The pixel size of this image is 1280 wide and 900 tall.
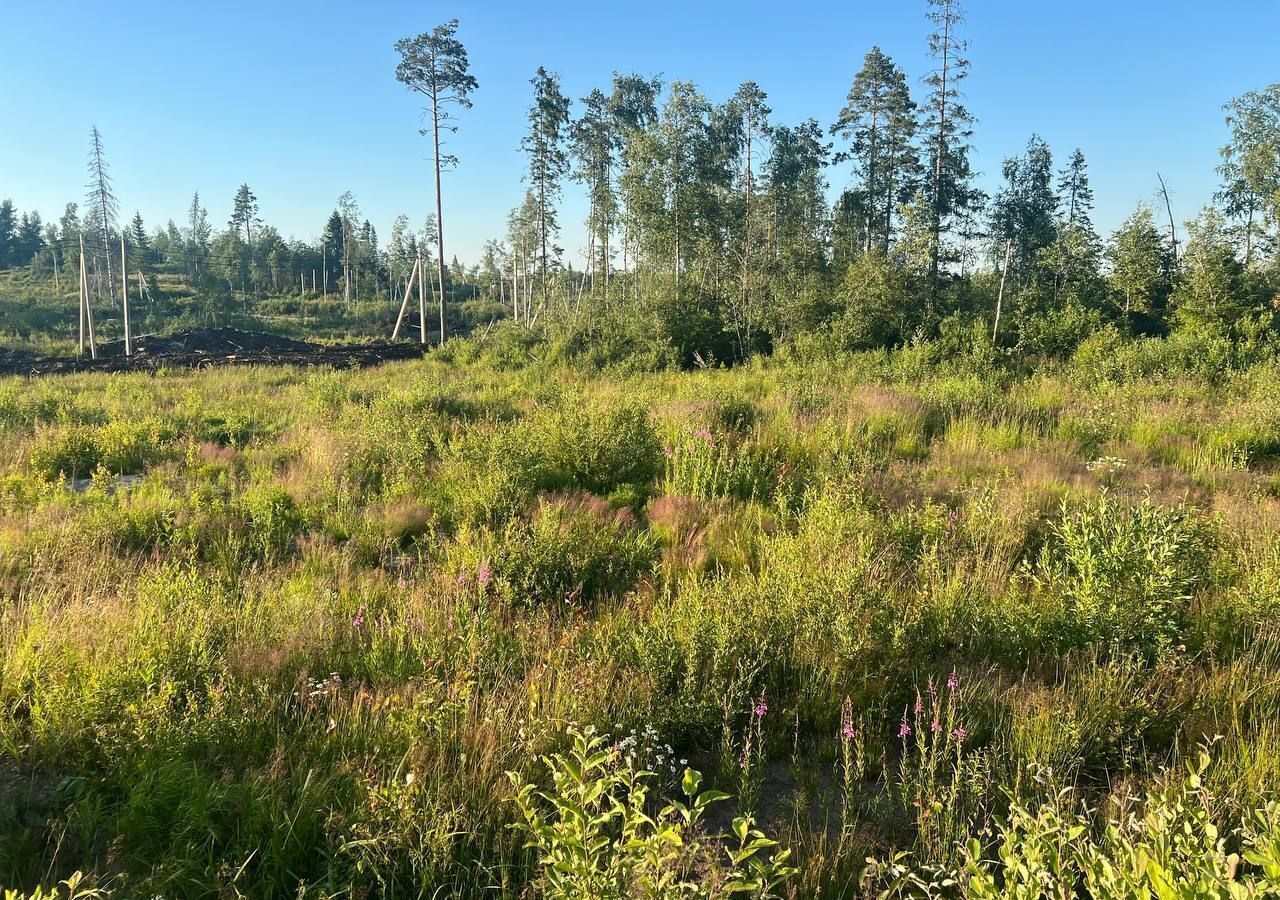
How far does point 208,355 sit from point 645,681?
28.8 m

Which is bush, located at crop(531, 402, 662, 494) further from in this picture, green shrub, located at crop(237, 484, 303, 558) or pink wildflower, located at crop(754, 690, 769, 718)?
pink wildflower, located at crop(754, 690, 769, 718)

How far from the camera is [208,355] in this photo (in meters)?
25.8

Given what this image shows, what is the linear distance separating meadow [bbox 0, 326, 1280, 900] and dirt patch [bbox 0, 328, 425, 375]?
18.5 m

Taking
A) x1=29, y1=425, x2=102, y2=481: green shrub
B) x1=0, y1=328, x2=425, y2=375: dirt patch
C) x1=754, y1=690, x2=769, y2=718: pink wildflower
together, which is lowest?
x1=754, y1=690, x2=769, y2=718: pink wildflower

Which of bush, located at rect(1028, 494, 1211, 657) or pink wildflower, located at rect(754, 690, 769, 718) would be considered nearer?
pink wildflower, located at rect(754, 690, 769, 718)

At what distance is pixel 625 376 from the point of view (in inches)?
718

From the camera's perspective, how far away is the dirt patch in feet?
76.4

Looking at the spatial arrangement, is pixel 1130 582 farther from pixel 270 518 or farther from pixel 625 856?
pixel 270 518

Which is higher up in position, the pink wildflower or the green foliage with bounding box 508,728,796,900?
the green foliage with bounding box 508,728,796,900

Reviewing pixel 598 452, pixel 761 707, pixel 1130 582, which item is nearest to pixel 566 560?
pixel 761 707

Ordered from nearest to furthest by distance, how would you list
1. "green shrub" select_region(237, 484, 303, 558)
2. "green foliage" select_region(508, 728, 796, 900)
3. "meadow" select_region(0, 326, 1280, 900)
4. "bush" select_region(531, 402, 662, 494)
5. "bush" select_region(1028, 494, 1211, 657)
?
"green foliage" select_region(508, 728, 796, 900), "meadow" select_region(0, 326, 1280, 900), "bush" select_region(1028, 494, 1211, 657), "green shrub" select_region(237, 484, 303, 558), "bush" select_region(531, 402, 662, 494)

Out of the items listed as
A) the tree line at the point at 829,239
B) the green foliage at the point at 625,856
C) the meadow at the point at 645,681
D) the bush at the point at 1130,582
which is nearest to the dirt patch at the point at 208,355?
the tree line at the point at 829,239

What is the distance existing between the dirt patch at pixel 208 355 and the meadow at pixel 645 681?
18.5 meters

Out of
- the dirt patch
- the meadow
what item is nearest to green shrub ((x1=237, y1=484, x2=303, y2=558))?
the meadow
